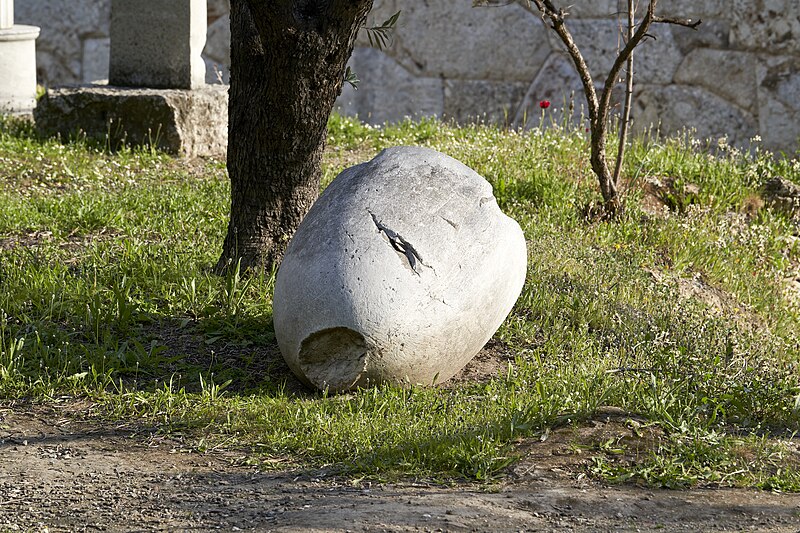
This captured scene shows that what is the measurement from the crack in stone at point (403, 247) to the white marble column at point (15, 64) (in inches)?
220

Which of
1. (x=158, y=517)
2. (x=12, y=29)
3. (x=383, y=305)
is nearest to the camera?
(x=158, y=517)

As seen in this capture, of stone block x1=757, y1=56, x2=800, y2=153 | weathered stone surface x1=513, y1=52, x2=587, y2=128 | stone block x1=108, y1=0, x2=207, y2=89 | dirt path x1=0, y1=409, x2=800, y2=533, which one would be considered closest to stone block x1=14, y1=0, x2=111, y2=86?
stone block x1=108, y1=0, x2=207, y2=89

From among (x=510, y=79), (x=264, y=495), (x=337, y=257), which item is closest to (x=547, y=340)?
(x=337, y=257)

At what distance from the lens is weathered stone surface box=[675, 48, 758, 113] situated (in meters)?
8.56

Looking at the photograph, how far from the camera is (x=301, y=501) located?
312cm

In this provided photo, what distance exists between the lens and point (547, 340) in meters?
4.64

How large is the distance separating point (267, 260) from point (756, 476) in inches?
97.3

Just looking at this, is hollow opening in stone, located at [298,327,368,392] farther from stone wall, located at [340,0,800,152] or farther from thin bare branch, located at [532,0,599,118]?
stone wall, located at [340,0,800,152]

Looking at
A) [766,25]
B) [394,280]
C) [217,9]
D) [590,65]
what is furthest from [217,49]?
[394,280]

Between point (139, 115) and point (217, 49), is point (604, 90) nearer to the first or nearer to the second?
point (139, 115)

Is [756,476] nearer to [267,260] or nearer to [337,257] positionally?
[337,257]

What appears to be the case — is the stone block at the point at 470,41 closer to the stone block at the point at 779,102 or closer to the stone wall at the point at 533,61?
the stone wall at the point at 533,61

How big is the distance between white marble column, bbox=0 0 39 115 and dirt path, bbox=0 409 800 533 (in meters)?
5.72

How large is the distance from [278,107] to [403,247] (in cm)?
112
